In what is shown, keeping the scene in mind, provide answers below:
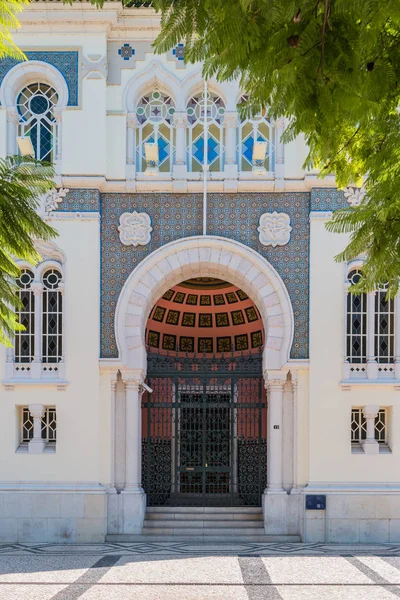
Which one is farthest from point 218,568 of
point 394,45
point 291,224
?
point 394,45

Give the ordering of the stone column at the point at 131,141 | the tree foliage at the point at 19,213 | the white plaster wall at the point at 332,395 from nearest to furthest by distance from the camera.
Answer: the tree foliage at the point at 19,213, the white plaster wall at the point at 332,395, the stone column at the point at 131,141

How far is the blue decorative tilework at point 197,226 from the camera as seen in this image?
13.6 meters

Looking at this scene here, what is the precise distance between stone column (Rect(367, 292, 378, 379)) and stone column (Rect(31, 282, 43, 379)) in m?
5.25

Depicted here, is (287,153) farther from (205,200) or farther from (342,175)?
(342,175)

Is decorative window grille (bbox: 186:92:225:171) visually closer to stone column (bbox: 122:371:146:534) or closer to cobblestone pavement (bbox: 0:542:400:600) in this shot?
stone column (bbox: 122:371:146:534)

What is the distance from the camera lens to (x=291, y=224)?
538 inches

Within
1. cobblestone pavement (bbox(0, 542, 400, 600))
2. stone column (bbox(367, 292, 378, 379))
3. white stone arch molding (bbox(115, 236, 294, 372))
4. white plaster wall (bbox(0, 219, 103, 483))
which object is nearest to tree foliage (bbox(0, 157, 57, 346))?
cobblestone pavement (bbox(0, 542, 400, 600))

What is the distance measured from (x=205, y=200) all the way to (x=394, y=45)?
8722 millimetres

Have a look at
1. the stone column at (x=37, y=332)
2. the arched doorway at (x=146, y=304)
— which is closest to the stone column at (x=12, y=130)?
the stone column at (x=37, y=332)

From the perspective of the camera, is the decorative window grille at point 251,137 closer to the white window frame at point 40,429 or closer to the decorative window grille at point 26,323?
the decorative window grille at point 26,323

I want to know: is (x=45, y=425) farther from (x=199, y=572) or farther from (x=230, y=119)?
(x=230, y=119)

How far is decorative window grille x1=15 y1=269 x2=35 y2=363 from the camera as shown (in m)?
13.6

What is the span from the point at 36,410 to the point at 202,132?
5.31 m

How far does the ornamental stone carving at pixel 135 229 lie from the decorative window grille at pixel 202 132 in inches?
47.1
